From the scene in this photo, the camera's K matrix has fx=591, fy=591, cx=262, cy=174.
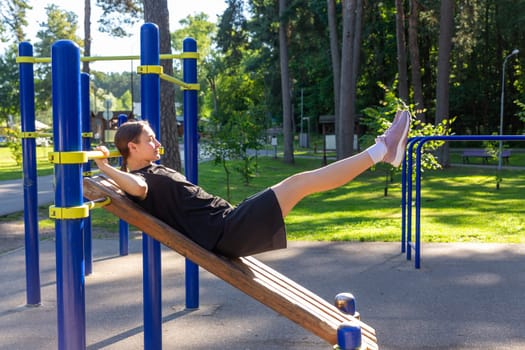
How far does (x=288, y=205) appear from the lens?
3436 mm

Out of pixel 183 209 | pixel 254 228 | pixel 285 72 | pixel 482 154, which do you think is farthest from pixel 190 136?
pixel 482 154

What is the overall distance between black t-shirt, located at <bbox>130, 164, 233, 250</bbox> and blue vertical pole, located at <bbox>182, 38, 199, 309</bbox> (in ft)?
4.75

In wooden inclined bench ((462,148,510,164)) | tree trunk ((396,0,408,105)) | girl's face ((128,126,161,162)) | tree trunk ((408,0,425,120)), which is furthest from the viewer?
wooden inclined bench ((462,148,510,164))

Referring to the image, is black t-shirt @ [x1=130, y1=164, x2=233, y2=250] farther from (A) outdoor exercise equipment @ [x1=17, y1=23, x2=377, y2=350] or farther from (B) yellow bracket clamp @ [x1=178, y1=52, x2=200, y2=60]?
(B) yellow bracket clamp @ [x1=178, y1=52, x2=200, y2=60]

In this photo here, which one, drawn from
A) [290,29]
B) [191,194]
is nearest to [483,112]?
[290,29]

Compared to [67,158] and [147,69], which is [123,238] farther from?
[67,158]

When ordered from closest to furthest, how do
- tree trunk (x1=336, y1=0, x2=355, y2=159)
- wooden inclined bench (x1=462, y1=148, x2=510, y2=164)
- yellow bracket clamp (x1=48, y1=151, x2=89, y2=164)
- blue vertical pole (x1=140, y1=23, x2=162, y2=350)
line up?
yellow bracket clamp (x1=48, y1=151, x2=89, y2=164)
blue vertical pole (x1=140, y1=23, x2=162, y2=350)
tree trunk (x1=336, y1=0, x2=355, y2=159)
wooden inclined bench (x1=462, y1=148, x2=510, y2=164)

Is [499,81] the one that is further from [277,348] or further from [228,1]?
[277,348]

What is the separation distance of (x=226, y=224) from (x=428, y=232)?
6.57 metres

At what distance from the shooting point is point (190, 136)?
4.91 m

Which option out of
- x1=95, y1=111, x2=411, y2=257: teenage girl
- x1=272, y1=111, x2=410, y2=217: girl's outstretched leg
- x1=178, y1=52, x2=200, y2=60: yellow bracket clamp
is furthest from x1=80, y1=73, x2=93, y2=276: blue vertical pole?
x1=272, y1=111, x2=410, y2=217: girl's outstretched leg

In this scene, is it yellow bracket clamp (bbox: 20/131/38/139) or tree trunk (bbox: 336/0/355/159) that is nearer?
yellow bracket clamp (bbox: 20/131/38/139)

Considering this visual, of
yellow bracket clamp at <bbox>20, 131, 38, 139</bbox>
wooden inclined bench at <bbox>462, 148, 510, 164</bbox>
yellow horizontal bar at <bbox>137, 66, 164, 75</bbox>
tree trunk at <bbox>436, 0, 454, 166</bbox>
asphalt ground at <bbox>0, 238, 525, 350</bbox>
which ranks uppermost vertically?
tree trunk at <bbox>436, 0, 454, 166</bbox>

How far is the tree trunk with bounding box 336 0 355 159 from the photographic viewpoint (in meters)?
21.4
